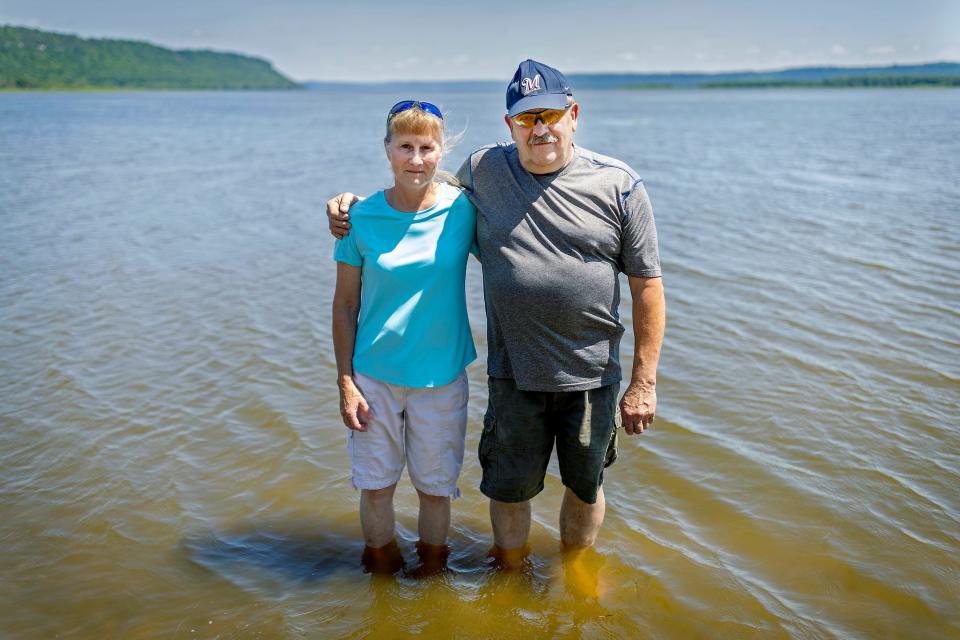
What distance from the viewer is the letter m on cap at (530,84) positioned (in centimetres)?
370

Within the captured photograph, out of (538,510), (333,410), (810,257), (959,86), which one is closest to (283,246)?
(333,410)

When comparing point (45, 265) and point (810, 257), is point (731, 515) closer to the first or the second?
point (810, 257)

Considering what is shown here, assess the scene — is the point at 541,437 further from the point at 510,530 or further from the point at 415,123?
the point at 415,123

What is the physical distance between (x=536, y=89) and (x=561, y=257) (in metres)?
0.80

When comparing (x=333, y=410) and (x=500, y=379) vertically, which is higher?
(x=500, y=379)

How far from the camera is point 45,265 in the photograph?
38.5 feet

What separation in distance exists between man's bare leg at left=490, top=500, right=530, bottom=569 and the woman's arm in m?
0.95

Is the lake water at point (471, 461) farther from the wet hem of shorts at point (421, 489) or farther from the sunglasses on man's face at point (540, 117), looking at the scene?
the sunglasses on man's face at point (540, 117)

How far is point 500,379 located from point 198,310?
6769 millimetres

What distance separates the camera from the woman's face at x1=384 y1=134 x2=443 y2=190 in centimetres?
374

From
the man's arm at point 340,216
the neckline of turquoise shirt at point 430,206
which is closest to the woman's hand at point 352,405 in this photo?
the man's arm at point 340,216

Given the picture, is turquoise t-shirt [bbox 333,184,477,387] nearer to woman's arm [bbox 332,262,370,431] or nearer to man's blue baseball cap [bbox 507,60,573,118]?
woman's arm [bbox 332,262,370,431]

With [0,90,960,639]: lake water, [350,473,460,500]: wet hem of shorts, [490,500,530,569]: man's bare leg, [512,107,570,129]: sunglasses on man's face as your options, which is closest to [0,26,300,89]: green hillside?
[0,90,960,639]: lake water

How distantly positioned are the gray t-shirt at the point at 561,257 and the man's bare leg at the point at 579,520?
920 mm
